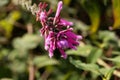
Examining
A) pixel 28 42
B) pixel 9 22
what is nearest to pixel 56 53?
pixel 28 42

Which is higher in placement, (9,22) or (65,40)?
(65,40)

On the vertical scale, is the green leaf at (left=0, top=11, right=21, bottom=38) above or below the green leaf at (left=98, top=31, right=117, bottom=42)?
below

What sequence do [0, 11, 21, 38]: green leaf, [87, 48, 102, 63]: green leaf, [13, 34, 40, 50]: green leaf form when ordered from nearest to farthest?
[87, 48, 102, 63]: green leaf → [13, 34, 40, 50]: green leaf → [0, 11, 21, 38]: green leaf

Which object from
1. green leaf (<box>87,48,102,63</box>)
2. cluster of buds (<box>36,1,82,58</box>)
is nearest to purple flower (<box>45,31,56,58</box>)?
cluster of buds (<box>36,1,82,58</box>)

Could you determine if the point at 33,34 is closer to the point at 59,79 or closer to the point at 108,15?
the point at 59,79

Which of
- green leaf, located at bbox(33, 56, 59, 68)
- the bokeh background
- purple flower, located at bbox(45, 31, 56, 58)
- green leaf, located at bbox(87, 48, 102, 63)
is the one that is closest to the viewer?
purple flower, located at bbox(45, 31, 56, 58)

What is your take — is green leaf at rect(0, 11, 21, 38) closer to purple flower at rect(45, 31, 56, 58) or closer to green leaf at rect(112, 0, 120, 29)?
green leaf at rect(112, 0, 120, 29)

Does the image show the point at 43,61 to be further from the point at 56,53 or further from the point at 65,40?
the point at 65,40

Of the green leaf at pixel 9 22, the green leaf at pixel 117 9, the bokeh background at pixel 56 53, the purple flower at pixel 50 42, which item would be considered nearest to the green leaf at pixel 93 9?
the bokeh background at pixel 56 53
